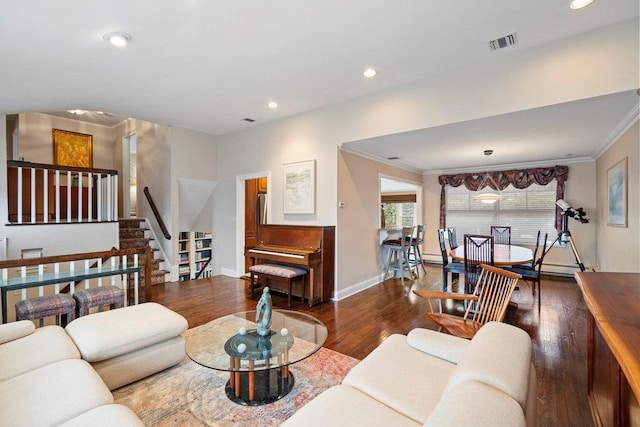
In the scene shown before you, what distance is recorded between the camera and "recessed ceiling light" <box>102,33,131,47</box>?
2.52 meters

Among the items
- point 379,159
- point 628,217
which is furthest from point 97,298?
point 628,217

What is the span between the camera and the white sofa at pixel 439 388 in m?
0.92

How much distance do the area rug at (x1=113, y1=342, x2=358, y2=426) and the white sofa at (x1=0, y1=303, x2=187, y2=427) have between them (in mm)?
126

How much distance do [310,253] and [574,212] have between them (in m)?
5.09

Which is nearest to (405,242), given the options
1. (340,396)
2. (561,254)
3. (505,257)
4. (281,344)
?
(505,257)

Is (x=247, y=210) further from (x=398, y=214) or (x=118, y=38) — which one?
(x=398, y=214)

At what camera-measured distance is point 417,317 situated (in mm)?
3648

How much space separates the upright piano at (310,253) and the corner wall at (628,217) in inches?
137

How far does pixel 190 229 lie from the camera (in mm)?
6586

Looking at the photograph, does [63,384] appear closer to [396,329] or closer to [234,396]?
[234,396]

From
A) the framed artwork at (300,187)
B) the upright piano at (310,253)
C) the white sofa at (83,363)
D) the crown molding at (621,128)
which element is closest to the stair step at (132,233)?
the upright piano at (310,253)

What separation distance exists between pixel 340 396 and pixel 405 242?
4351 mm

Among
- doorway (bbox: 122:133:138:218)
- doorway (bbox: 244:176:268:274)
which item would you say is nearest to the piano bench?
doorway (bbox: 244:176:268:274)

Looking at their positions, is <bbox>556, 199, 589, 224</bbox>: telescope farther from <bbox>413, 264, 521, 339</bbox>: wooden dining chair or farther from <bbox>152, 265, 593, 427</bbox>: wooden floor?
<bbox>413, 264, 521, 339</bbox>: wooden dining chair
